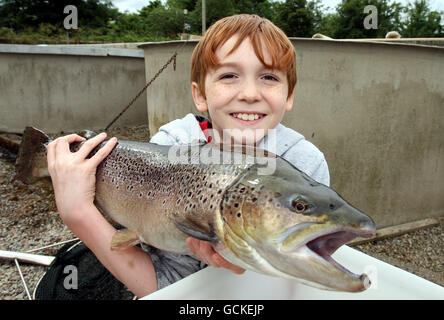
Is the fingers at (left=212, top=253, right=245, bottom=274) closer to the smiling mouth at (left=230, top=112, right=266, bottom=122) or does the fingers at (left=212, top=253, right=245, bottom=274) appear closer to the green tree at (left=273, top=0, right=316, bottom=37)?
the smiling mouth at (left=230, top=112, right=266, bottom=122)

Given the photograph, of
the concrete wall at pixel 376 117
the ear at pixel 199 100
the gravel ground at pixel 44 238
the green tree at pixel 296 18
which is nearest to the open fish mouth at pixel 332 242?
the ear at pixel 199 100

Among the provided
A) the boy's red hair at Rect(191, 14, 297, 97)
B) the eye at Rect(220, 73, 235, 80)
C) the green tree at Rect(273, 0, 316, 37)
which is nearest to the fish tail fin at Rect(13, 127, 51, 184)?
the boy's red hair at Rect(191, 14, 297, 97)

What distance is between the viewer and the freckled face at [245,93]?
1.67 metres

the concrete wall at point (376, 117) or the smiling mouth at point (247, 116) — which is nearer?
the smiling mouth at point (247, 116)

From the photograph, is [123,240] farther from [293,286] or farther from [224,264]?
[293,286]

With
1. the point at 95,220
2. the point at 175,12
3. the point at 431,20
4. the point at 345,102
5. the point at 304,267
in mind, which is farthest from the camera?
the point at 175,12

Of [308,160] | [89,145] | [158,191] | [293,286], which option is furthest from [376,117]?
[89,145]

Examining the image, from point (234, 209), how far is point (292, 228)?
25cm

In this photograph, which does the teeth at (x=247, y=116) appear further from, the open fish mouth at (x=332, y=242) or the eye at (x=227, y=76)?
the open fish mouth at (x=332, y=242)
